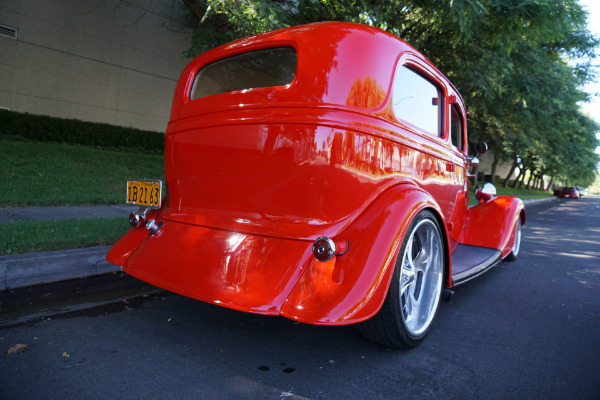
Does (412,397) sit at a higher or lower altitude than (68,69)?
lower

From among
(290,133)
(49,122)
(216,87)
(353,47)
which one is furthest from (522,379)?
(49,122)

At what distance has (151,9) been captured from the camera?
12.5 metres

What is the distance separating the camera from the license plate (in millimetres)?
3014

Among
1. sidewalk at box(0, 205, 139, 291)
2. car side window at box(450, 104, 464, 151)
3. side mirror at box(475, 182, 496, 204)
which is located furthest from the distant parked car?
sidewalk at box(0, 205, 139, 291)

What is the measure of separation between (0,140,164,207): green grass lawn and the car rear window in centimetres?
439

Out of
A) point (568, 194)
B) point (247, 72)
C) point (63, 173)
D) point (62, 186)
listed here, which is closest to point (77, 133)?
point (63, 173)

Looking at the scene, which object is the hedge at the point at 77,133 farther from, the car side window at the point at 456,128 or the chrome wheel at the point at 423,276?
the chrome wheel at the point at 423,276

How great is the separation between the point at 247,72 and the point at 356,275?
5.22ft

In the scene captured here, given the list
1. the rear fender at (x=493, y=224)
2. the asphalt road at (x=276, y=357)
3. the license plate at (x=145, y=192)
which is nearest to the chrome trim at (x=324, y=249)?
the asphalt road at (x=276, y=357)

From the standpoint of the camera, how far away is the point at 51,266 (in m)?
3.46

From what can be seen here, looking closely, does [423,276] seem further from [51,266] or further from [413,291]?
[51,266]

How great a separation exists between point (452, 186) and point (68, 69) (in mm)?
11291

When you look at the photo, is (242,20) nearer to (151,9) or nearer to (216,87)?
(216,87)

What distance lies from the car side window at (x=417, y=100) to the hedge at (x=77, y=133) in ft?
31.2
